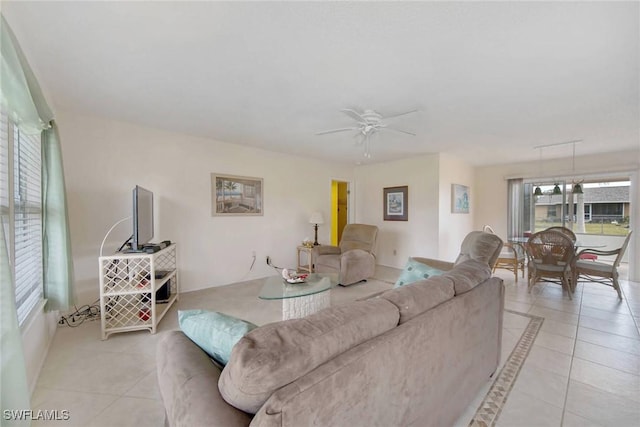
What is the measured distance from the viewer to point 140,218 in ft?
8.73

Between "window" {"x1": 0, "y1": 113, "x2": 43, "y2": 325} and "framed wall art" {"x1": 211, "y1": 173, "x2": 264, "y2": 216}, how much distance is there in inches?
76.0

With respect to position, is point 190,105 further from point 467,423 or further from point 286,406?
point 467,423

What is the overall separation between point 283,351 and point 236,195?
376 centimetres

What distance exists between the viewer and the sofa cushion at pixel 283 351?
70 cm

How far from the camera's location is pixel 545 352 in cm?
222

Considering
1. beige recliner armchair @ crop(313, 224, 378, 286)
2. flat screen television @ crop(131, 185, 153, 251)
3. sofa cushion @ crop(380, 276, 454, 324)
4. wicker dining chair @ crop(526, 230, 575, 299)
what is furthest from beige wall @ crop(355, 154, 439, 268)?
flat screen television @ crop(131, 185, 153, 251)

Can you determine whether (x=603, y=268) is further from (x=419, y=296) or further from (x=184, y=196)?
(x=184, y=196)

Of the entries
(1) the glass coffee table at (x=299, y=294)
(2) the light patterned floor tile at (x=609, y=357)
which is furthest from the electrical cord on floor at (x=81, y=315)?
(2) the light patterned floor tile at (x=609, y=357)

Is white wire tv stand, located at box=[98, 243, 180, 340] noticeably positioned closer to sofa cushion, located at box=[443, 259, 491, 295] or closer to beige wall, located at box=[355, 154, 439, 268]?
sofa cushion, located at box=[443, 259, 491, 295]

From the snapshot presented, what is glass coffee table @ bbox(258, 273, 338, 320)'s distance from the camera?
2.40m

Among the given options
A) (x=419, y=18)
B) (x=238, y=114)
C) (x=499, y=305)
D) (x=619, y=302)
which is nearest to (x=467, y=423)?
(x=499, y=305)

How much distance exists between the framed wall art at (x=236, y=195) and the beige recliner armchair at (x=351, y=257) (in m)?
1.29

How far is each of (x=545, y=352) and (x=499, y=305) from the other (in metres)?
0.89

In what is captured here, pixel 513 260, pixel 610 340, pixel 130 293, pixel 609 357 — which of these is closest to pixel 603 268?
pixel 513 260
